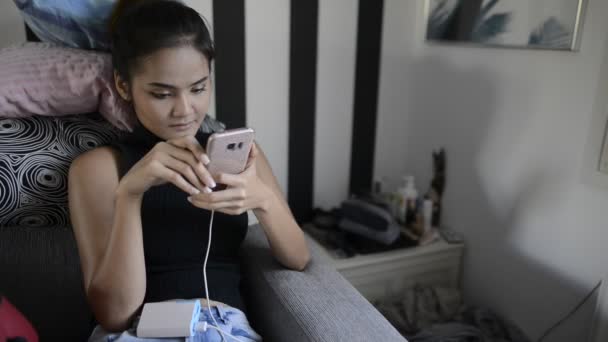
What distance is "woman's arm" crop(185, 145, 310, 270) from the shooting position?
0.79m

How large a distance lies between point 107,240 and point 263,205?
0.97 ft

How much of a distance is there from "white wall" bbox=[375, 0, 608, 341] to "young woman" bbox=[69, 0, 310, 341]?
0.68 m

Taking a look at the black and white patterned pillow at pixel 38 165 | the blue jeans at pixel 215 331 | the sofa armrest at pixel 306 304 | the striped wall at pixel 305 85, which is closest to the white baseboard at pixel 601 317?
the sofa armrest at pixel 306 304

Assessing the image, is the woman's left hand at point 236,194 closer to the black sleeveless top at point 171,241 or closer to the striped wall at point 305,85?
the black sleeveless top at point 171,241

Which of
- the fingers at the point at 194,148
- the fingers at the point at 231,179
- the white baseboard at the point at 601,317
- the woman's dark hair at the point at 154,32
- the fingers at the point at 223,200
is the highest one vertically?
the woman's dark hair at the point at 154,32

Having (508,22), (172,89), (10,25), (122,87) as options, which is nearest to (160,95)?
(172,89)

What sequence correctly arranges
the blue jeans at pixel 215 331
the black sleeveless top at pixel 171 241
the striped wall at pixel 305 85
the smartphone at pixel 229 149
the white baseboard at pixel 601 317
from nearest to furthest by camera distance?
the smartphone at pixel 229 149, the blue jeans at pixel 215 331, the black sleeveless top at pixel 171 241, the white baseboard at pixel 601 317, the striped wall at pixel 305 85

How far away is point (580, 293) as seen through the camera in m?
1.19

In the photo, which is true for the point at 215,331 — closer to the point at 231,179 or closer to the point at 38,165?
the point at 231,179

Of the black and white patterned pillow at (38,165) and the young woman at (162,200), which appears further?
the black and white patterned pillow at (38,165)

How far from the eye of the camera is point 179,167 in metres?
0.75

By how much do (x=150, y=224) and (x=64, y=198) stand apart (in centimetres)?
23

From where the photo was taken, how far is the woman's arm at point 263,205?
0.79 metres

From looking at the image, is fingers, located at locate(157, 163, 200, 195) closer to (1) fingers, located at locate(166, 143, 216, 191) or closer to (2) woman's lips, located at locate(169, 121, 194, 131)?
(1) fingers, located at locate(166, 143, 216, 191)
